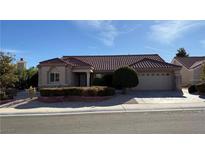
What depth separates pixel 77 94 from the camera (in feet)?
65.4

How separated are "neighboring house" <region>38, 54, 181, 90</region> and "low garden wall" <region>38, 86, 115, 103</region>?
5.66 metres

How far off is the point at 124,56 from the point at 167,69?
8300mm

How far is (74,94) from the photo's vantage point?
19984 millimetres

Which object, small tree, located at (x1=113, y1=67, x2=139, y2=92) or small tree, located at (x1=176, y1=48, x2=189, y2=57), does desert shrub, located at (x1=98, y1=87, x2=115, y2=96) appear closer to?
small tree, located at (x1=113, y1=67, x2=139, y2=92)

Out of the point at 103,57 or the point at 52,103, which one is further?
the point at 103,57

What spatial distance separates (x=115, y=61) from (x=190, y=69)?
40.5 ft

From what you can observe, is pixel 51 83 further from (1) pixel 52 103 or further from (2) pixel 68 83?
(1) pixel 52 103

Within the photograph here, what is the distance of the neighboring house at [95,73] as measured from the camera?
2550 centimetres

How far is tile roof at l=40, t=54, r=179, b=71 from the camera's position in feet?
88.2

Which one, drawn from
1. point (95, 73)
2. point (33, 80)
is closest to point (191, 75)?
point (95, 73)

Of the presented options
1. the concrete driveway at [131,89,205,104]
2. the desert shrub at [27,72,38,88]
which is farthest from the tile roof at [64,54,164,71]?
the concrete driveway at [131,89,205,104]
